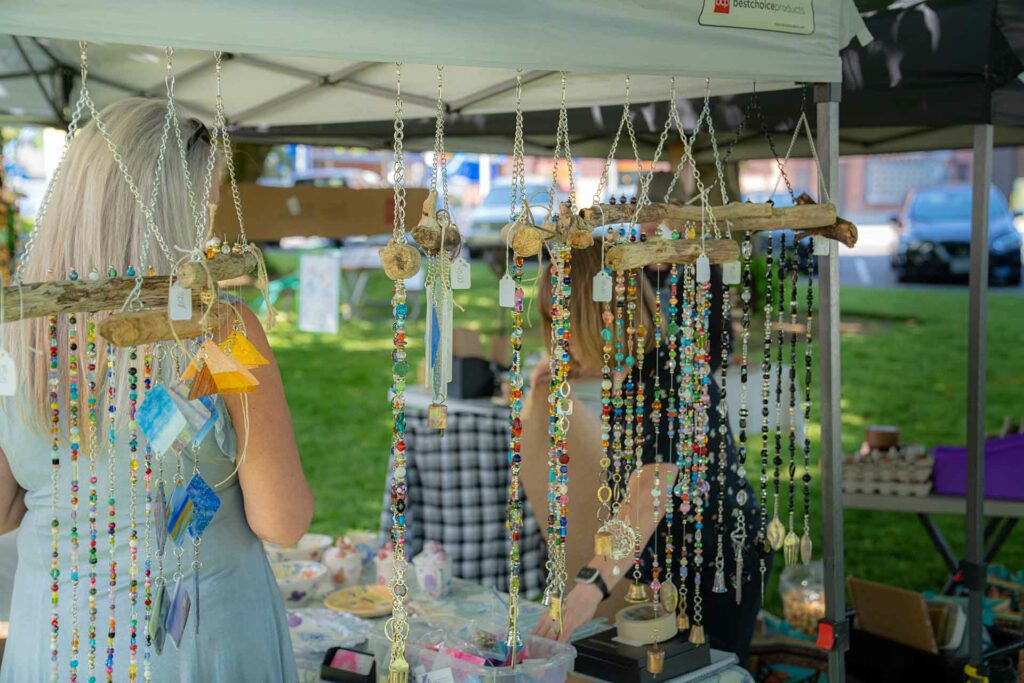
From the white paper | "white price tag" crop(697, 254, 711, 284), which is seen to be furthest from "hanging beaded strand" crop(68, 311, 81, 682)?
the white paper

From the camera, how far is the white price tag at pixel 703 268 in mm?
2014

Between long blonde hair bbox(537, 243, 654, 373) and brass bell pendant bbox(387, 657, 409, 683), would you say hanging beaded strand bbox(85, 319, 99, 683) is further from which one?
long blonde hair bbox(537, 243, 654, 373)

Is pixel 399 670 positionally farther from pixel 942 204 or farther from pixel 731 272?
pixel 942 204

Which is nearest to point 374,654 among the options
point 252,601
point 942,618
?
point 252,601

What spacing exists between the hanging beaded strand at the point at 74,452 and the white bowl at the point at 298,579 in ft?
3.40

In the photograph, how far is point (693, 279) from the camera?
87.4 inches

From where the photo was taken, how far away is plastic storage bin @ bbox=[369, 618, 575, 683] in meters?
1.83

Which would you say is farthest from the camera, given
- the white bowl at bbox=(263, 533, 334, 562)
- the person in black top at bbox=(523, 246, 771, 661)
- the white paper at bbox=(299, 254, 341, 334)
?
the white paper at bbox=(299, 254, 341, 334)

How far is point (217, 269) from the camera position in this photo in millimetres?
1475

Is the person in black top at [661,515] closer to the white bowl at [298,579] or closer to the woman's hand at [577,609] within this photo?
the woman's hand at [577,609]

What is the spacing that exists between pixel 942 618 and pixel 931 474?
677mm

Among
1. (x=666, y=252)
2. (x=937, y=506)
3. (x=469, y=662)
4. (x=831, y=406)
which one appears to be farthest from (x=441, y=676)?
(x=937, y=506)

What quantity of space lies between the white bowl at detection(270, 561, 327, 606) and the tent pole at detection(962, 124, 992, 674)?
68.7 inches

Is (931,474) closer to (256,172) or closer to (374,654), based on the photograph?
(374,654)
